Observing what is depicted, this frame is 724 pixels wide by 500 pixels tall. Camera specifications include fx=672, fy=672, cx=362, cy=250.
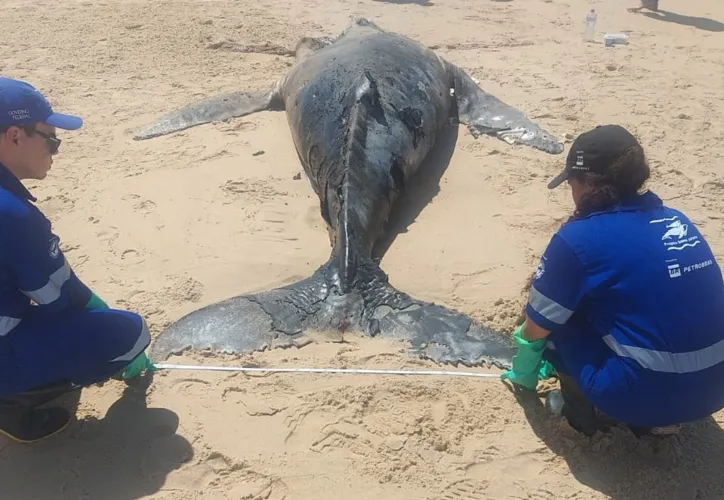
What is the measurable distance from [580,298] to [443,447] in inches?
38.9

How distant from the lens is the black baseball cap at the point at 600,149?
2865 millimetres

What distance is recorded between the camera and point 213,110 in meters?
7.15

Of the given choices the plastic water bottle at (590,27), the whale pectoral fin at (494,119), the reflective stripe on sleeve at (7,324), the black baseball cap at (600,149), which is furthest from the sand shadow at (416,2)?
the reflective stripe on sleeve at (7,324)

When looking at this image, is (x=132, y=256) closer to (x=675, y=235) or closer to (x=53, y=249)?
(x=53, y=249)

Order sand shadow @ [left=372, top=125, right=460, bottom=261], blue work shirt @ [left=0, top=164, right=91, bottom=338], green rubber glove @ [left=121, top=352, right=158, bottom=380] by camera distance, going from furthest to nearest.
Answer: sand shadow @ [left=372, top=125, right=460, bottom=261]
green rubber glove @ [left=121, top=352, right=158, bottom=380]
blue work shirt @ [left=0, top=164, right=91, bottom=338]

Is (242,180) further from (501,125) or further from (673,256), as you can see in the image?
(673,256)

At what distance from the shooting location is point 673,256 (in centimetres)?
287

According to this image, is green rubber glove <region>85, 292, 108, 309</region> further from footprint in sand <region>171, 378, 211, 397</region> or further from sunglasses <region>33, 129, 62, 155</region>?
sunglasses <region>33, 129, 62, 155</region>

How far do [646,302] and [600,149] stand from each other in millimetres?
682

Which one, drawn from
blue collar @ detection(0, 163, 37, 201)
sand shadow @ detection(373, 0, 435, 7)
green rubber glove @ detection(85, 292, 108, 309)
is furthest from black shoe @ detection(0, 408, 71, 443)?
sand shadow @ detection(373, 0, 435, 7)

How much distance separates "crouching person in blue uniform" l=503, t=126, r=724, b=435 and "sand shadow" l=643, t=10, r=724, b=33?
29.0 ft

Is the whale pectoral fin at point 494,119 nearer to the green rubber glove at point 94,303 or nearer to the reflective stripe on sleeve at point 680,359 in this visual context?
the reflective stripe on sleeve at point 680,359

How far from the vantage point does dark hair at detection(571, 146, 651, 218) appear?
2.88 metres

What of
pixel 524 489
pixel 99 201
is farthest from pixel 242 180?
pixel 524 489
